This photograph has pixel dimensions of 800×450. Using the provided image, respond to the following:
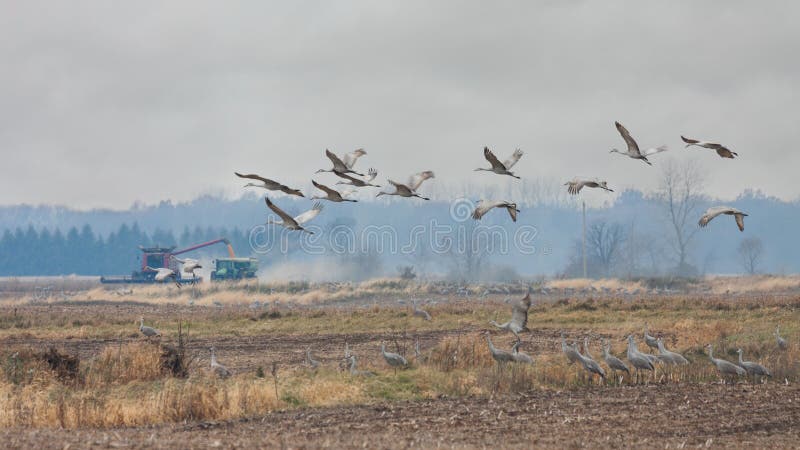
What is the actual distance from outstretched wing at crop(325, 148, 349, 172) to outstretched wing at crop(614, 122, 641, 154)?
19.2 ft

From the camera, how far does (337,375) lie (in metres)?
24.5

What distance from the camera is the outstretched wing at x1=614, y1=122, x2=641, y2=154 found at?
21812 mm

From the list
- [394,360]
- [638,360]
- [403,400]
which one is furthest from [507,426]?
[394,360]

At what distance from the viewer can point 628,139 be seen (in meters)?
22.3

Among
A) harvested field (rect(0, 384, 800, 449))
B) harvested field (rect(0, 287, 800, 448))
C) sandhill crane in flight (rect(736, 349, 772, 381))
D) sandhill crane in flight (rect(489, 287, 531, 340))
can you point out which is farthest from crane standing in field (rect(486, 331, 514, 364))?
sandhill crane in flight (rect(736, 349, 772, 381))

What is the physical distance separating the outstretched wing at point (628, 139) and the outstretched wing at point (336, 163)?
19.2ft

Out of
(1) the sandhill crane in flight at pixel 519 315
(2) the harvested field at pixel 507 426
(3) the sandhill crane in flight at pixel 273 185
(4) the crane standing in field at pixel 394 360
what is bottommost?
(2) the harvested field at pixel 507 426

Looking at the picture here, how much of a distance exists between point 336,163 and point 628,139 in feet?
20.6

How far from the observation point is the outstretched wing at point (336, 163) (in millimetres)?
21719

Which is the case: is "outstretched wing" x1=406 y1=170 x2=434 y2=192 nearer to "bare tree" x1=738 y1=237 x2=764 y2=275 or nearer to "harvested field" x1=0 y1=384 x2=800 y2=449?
"harvested field" x1=0 y1=384 x2=800 y2=449

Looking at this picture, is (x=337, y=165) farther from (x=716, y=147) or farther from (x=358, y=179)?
(x=716, y=147)

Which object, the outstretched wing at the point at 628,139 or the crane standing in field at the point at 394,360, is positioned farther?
the crane standing in field at the point at 394,360

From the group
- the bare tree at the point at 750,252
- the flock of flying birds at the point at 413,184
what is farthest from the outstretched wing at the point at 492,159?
the bare tree at the point at 750,252

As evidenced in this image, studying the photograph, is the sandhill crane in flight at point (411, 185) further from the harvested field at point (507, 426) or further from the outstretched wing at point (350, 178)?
the harvested field at point (507, 426)
